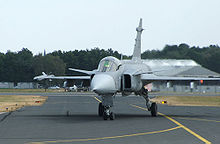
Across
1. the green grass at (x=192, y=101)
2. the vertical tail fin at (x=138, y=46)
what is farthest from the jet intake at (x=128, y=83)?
the green grass at (x=192, y=101)

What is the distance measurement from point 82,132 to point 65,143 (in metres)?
3.30

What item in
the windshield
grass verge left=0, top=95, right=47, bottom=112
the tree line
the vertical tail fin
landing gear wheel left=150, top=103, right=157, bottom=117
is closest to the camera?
the windshield

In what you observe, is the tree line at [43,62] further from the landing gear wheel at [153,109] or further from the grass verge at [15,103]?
the landing gear wheel at [153,109]

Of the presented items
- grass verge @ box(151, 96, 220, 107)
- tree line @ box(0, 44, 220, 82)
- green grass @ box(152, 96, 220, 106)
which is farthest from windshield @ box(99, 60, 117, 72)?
tree line @ box(0, 44, 220, 82)

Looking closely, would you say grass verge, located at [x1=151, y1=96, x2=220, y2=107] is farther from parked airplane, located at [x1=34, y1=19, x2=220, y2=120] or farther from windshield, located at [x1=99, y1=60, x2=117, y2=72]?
windshield, located at [x1=99, y1=60, x2=117, y2=72]

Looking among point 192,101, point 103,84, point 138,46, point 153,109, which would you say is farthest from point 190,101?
point 103,84

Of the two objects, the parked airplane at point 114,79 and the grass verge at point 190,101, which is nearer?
the parked airplane at point 114,79

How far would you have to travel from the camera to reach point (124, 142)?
14.2 metres

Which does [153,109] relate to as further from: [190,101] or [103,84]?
[190,101]

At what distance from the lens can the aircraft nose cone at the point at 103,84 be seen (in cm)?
2194

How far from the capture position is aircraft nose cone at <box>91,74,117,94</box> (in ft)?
72.0

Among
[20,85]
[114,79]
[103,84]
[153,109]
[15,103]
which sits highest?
[20,85]

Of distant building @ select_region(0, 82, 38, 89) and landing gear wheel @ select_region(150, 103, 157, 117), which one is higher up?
distant building @ select_region(0, 82, 38, 89)

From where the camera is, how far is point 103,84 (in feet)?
72.8
